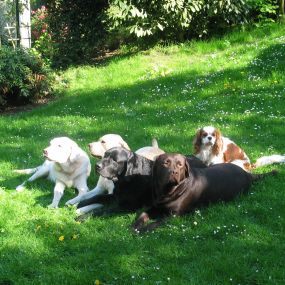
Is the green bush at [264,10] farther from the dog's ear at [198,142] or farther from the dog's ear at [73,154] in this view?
the dog's ear at [73,154]

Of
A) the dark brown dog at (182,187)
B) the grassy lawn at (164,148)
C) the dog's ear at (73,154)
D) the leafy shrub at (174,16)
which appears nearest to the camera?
the grassy lawn at (164,148)

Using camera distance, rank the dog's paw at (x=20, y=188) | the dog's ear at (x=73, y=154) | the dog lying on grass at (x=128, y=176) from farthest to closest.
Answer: the dog's paw at (x=20, y=188)
the dog's ear at (x=73, y=154)
the dog lying on grass at (x=128, y=176)

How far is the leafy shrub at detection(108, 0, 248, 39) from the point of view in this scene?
47.8 feet

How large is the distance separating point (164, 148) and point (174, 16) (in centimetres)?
758

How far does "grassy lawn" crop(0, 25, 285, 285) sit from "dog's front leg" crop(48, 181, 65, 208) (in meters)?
0.11

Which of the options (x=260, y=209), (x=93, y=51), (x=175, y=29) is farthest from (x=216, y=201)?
(x=93, y=51)

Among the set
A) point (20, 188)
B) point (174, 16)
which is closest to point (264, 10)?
point (174, 16)

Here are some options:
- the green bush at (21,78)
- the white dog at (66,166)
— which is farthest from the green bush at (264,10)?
the white dog at (66,166)

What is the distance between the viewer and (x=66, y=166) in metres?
7.09

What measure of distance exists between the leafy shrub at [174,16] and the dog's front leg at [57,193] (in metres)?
8.43

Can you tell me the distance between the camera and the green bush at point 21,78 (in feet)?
41.8

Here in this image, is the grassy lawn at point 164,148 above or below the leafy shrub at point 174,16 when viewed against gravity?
below

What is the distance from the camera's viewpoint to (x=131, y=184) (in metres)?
6.23

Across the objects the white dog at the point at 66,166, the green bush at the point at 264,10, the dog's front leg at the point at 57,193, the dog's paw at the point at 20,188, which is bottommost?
the dog's paw at the point at 20,188
